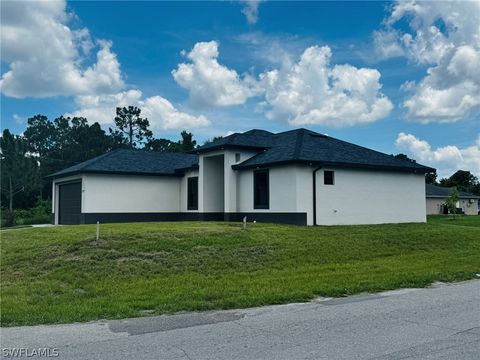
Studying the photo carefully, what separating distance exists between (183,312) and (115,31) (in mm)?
14704

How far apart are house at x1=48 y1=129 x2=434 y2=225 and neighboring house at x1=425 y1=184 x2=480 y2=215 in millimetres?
30000

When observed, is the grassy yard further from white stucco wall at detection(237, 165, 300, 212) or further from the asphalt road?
white stucco wall at detection(237, 165, 300, 212)

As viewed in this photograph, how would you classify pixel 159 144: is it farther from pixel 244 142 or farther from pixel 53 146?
pixel 244 142

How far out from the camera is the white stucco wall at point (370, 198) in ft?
68.5

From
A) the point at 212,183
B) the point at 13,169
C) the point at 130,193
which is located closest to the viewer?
the point at 212,183

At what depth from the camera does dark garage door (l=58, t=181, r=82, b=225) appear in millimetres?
26125

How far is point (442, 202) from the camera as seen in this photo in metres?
53.0

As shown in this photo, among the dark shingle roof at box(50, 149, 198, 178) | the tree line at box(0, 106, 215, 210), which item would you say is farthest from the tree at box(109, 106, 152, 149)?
the dark shingle roof at box(50, 149, 198, 178)

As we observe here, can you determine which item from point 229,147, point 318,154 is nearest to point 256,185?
point 229,147

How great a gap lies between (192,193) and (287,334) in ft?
68.9

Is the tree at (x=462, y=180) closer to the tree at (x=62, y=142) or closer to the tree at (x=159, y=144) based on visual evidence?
the tree at (x=159, y=144)

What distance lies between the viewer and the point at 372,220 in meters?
22.1

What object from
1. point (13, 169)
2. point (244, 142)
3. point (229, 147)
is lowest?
point (229, 147)

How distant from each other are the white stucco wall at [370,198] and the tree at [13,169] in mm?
32643
